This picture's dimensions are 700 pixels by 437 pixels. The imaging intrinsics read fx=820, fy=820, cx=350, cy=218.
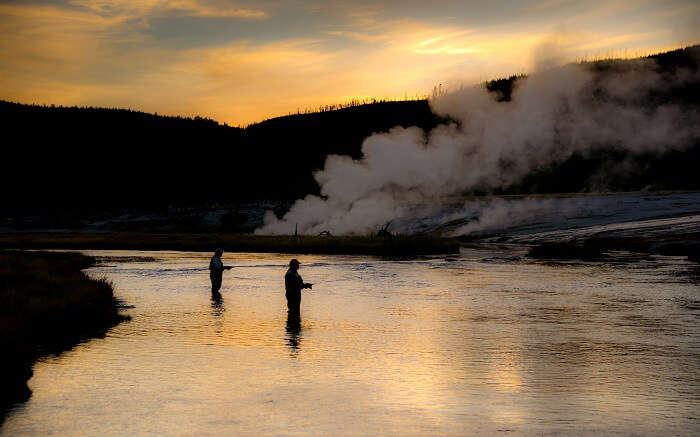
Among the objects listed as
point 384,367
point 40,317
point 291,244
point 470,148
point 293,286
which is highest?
point 470,148

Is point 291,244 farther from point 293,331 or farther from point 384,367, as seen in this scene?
point 384,367

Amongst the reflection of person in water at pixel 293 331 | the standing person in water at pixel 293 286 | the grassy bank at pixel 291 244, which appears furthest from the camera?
the grassy bank at pixel 291 244

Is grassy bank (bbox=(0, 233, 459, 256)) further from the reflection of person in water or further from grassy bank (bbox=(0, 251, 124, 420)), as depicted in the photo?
the reflection of person in water

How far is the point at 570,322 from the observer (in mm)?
25859

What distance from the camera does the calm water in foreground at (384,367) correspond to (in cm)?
1308

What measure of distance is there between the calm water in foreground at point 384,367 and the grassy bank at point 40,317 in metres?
0.55

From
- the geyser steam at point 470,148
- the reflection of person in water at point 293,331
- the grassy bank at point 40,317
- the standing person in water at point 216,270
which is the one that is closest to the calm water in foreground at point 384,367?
the reflection of person in water at point 293,331

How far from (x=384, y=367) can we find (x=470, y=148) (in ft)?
300

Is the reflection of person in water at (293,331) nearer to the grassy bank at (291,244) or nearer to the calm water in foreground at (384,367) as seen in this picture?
the calm water in foreground at (384,367)

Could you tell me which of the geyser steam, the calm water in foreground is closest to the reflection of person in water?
the calm water in foreground

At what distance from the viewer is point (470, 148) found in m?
107

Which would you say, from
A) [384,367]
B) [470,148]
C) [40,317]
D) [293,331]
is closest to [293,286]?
[293,331]

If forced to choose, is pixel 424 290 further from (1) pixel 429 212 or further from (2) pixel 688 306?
(1) pixel 429 212

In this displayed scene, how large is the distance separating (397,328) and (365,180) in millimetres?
70211
